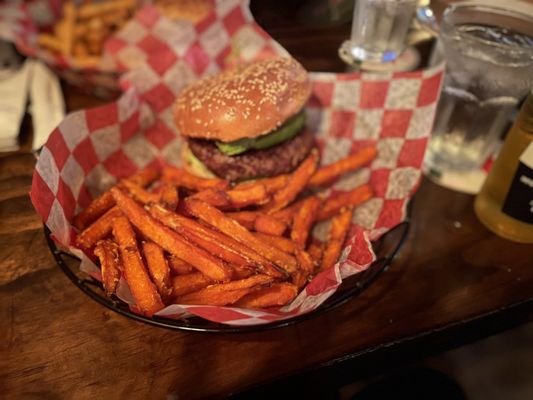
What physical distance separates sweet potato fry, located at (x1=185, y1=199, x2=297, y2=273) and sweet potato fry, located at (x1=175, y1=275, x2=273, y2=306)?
0.10 meters

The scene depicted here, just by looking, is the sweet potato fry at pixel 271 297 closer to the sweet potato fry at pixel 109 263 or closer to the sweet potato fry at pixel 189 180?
the sweet potato fry at pixel 109 263

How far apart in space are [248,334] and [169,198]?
55 cm

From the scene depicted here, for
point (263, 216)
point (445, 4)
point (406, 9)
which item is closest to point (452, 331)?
point (263, 216)

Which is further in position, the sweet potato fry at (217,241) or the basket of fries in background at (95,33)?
the basket of fries in background at (95,33)

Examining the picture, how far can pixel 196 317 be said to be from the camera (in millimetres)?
1465

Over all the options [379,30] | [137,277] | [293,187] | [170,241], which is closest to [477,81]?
[379,30]

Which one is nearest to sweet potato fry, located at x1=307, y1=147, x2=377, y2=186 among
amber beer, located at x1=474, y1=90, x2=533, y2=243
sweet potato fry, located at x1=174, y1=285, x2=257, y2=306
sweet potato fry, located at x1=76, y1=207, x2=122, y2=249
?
amber beer, located at x1=474, y1=90, x2=533, y2=243

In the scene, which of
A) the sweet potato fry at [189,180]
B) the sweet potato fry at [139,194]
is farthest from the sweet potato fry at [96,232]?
the sweet potato fry at [189,180]

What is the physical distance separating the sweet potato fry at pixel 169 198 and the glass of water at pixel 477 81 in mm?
1209

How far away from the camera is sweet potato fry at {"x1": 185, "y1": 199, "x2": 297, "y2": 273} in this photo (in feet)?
4.91

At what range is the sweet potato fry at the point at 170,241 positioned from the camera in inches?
55.7

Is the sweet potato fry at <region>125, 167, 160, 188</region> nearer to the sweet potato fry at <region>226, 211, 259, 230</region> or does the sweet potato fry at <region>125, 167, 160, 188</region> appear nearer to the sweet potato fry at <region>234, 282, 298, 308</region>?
the sweet potato fry at <region>226, 211, 259, 230</region>

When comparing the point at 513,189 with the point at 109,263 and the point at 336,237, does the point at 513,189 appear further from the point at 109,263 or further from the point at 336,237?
the point at 109,263

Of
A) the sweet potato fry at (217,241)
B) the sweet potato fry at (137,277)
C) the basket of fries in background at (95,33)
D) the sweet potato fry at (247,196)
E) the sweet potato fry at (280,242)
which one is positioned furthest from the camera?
the basket of fries in background at (95,33)
